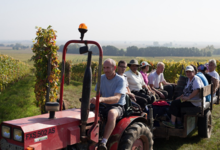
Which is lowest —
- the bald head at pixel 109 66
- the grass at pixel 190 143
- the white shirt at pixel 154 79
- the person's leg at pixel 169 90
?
the grass at pixel 190 143

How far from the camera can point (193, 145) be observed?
568cm

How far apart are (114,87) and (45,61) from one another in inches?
145

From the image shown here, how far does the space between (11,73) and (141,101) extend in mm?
11708

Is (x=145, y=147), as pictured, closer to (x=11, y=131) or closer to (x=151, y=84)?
(x=11, y=131)

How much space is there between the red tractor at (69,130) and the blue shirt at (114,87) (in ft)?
0.89

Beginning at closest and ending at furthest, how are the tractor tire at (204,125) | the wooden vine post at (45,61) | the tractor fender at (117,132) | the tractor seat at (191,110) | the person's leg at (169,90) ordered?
the tractor fender at (117,132) → the tractor seat at (191,110) → the tractor tire at (204,125) → the wooden vine post at (45,61) → the person's leg at (169,90)

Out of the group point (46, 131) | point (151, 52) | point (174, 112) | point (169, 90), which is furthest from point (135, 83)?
point (151, 52)

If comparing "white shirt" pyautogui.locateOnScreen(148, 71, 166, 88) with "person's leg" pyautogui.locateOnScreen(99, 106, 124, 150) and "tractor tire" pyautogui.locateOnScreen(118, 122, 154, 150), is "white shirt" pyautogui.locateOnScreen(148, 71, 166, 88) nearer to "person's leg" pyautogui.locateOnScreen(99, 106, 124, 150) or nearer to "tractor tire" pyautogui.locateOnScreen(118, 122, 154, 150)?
"tractor tire" pyautogui.locateOnScreen(118, 122, 154, 150)

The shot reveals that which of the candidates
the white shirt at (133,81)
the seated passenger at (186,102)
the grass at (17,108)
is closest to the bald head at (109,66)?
the seated passenger at (186,102)

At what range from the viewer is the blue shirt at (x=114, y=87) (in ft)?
12.7

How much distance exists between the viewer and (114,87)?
396cm

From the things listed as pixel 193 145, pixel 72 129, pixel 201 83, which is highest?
pixel 201 83

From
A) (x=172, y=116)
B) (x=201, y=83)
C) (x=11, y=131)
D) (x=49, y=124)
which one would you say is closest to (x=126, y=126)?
(x=49, y=124)

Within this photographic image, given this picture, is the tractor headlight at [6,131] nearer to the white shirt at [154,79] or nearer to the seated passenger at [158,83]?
the seated passenger at [158,83]
